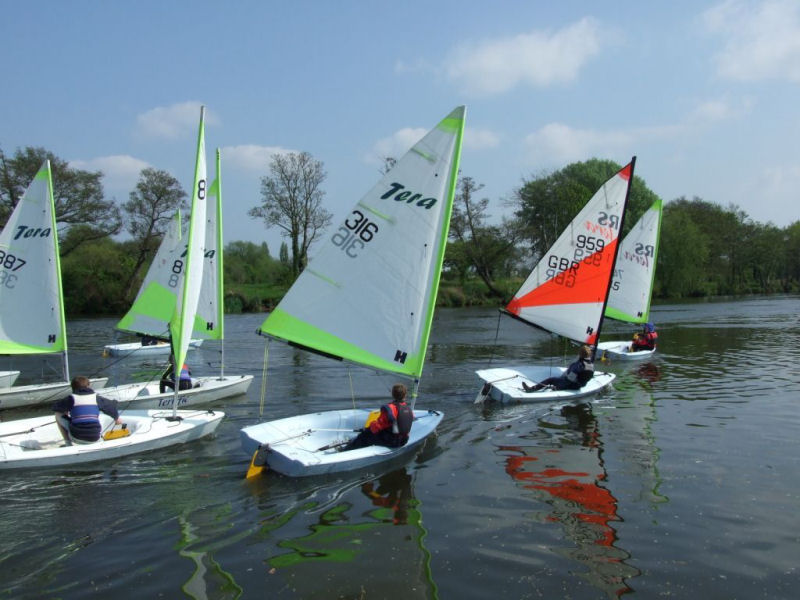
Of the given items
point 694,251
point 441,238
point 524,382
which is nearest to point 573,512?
point 441,238

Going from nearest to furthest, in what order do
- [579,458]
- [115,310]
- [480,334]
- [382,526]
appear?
[382,526], [579,458], [480,334], [115,310]

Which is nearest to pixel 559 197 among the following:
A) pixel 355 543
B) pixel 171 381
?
pixel 171 381

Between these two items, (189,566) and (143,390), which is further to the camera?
(143,390)

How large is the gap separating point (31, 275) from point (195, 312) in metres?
4.39

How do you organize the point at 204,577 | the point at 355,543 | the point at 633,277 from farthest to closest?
the point at 633,277 → the point at 355,543 → the point at 204,577

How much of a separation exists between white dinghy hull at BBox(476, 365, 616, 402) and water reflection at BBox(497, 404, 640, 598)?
3.33 feet

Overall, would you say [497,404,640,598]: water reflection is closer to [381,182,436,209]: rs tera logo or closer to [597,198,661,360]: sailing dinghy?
[381,182,436,209]: rs tera logo

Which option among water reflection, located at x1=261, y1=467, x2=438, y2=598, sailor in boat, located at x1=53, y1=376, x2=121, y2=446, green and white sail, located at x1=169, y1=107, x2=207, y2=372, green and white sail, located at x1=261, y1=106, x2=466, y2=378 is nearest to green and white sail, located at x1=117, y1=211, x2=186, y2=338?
green and white sail, located at x1=169, y1=107, x2=207, y2=372

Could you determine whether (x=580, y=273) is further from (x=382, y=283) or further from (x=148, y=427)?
(x=148, y=427)

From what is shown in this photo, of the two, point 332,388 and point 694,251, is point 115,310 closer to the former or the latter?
point 332,388

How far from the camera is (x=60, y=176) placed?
43469mm

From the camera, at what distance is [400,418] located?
9.00m

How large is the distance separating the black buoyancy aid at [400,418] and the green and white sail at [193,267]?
12.3 ft

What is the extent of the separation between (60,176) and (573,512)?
151 feet
